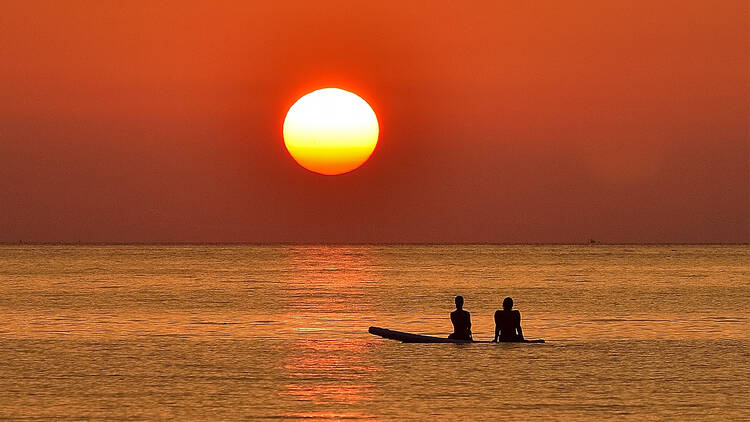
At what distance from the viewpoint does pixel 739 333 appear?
50.2m

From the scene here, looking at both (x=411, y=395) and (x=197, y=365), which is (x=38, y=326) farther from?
(x=411, y=395)

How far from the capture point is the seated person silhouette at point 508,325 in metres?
39.9

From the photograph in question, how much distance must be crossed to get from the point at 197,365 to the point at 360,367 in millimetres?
4923

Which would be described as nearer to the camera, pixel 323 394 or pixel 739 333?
pixel 323 394

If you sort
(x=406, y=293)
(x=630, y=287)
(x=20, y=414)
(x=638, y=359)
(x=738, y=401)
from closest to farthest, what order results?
1. (x=20, y=414)
2. (x=738, y=401)
3. (x=638, y=359)
4. (x=406, y=293)
5. (x=630, y=287)

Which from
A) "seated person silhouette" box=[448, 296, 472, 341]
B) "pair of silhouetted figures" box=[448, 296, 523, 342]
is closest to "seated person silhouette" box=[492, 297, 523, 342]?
"pair of silhouetted figures" box=[448, 296, 523, 342]

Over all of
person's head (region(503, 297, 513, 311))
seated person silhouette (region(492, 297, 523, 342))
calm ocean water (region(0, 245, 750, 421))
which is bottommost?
calm ocean water (region(0, 245, 750, 421))

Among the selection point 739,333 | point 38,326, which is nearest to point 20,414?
point 38,326

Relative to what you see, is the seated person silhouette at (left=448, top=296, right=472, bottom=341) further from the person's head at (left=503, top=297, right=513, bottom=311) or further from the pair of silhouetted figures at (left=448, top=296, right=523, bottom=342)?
the person's head at (left=503, top=297, right=513, bottom=311)

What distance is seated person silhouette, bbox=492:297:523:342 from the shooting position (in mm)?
39906

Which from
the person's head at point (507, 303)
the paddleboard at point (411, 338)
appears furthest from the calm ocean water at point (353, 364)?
the person's head at point (507, 303)

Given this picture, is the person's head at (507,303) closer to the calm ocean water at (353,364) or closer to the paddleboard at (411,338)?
the calm ocean water at (353,364)

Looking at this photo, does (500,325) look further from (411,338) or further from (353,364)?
(353,364)

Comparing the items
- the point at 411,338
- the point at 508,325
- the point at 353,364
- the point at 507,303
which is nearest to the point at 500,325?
the point at 508,325
